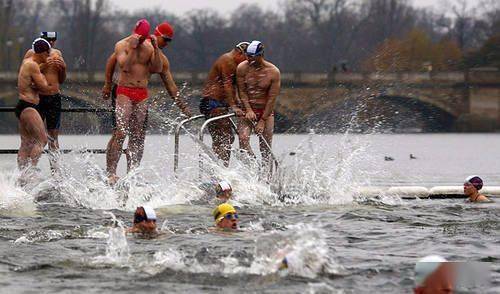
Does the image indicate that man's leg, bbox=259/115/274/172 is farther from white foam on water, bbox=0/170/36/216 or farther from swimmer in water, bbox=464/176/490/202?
white foam on water, bbox=0/170/36/216

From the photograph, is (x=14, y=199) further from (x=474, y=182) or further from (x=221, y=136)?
(x=474, y=182)

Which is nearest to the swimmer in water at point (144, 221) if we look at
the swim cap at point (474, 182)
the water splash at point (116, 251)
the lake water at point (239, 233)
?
the lake water at point (239, 233)

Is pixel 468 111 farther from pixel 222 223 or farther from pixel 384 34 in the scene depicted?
pixel 222 223

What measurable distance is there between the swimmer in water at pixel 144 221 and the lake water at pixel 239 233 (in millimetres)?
180

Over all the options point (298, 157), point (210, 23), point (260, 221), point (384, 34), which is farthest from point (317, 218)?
point (210, 23)

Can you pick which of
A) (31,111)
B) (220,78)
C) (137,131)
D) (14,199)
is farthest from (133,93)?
(14,199)

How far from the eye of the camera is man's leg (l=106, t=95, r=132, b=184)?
15.6 meters

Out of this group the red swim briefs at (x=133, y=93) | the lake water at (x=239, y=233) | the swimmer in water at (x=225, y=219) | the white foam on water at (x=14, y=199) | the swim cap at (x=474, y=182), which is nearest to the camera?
the lake water at (x=239, y=233)

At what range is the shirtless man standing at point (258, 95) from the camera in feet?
53.7

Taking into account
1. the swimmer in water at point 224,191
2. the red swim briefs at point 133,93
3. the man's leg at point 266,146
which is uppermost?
the red swim briefs at point 133,93

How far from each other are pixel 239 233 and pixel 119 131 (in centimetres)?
448

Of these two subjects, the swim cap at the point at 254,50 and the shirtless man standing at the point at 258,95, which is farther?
the shirtless man standing at the point at 258,95

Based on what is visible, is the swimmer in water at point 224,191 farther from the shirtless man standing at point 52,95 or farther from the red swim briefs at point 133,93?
the shirtless man standing at point 52,95

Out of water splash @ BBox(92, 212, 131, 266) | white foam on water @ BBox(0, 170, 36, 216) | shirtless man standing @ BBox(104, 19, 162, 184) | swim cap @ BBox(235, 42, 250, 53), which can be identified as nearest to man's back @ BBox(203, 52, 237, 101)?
swim cap @ BBox(235, 42, 250, 53)
